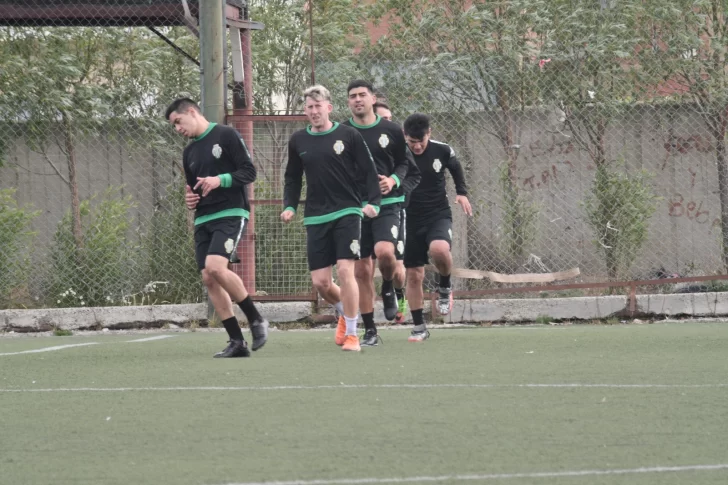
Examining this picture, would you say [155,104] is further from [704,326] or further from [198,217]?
[704,326]

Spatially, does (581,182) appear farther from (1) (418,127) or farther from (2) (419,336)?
(2) (419,336)

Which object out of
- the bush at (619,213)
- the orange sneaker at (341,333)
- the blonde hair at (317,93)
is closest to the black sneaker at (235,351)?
the orange sneaker at (341,333)

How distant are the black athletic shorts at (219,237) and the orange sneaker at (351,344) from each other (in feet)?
3.22

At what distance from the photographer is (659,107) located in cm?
1201

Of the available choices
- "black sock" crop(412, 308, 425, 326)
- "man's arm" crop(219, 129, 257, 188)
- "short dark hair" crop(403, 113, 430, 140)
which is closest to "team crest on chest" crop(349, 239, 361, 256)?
"man's arm" crop(219, 129, 257, 188)

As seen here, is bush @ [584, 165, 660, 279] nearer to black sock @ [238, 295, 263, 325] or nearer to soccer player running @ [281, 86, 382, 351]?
soccer player running @ [281, 86, 382, 351]

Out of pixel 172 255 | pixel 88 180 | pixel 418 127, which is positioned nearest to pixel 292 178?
pixel 418 127

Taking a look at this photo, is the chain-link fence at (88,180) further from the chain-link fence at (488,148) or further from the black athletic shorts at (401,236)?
the black athletic shorts at (401,236)

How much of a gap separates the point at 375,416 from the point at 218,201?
3379mm

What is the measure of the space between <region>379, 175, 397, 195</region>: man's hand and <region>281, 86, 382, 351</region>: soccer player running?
0.81 feet

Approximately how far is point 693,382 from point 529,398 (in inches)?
43.2

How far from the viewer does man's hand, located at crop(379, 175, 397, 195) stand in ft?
29.1

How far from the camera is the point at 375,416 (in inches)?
204

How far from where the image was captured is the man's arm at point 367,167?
849 cm
